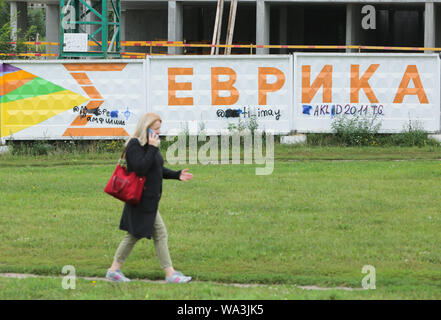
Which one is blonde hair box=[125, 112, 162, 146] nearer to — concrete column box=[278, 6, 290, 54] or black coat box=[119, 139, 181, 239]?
black coat box=[119, 139, 181, 239]

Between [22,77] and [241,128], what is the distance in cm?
516

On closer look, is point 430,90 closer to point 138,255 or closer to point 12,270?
point 138,255

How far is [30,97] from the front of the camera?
1766 centimetres

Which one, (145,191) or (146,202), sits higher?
(145,191)

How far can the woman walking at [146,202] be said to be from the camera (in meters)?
7.27

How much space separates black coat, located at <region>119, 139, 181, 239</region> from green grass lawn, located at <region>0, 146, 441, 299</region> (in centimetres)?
55

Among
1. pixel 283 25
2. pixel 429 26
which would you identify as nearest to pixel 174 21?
pixel 283 25

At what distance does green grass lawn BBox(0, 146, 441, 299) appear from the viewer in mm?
7324

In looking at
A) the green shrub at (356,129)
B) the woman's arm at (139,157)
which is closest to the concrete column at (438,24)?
the green shrub at (356,129)

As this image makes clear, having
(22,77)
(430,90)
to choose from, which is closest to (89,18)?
(22,77)

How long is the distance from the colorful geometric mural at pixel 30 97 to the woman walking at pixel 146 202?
34.7ft

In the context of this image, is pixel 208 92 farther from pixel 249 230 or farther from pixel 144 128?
pixel 144 128

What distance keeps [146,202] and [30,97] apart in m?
11.1

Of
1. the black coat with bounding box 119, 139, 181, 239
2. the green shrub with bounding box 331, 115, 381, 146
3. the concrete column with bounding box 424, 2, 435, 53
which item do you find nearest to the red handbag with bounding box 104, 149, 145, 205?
the black coat with bounding box 119, 139, 181, 239
